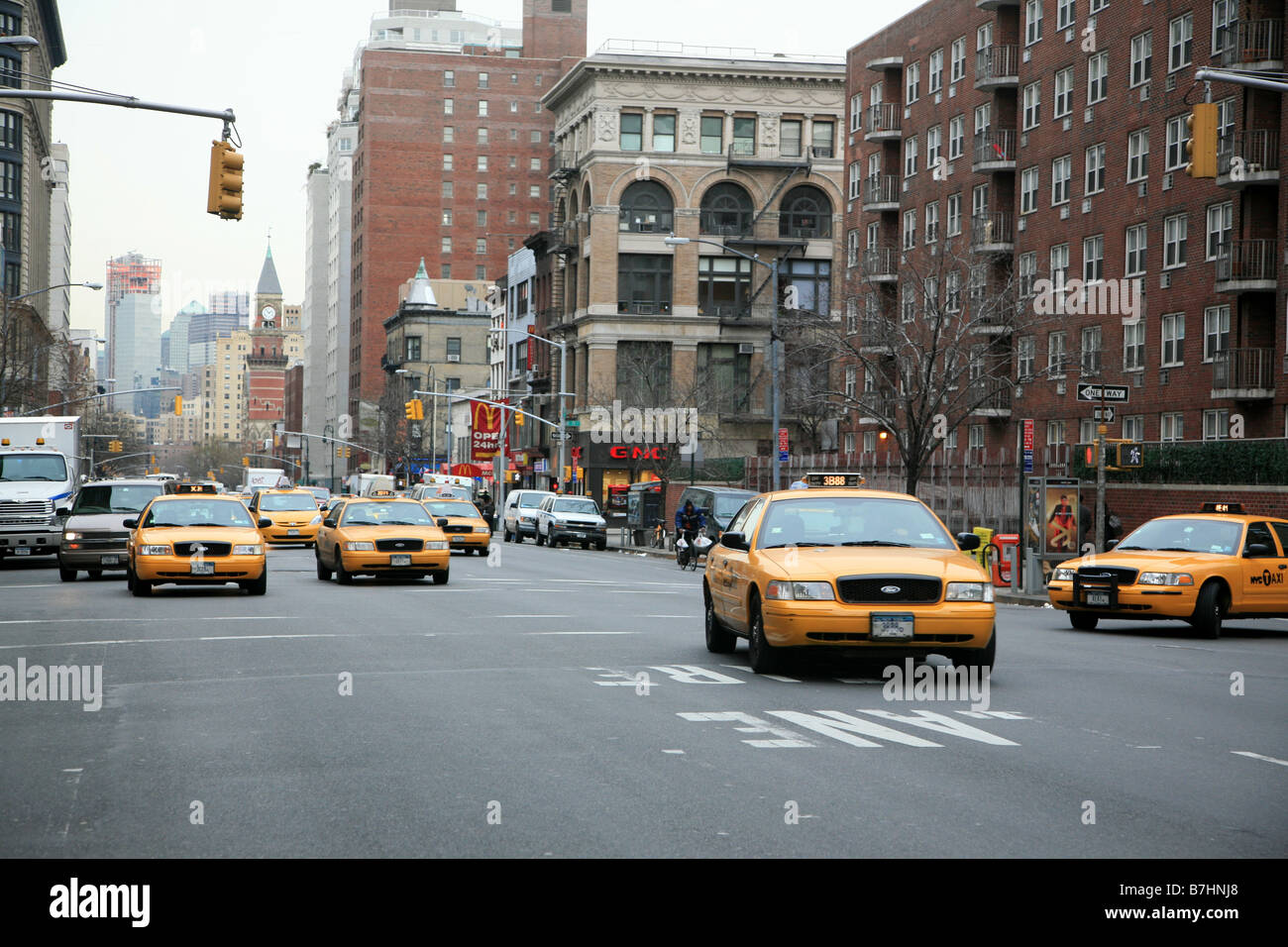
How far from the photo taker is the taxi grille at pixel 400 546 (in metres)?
28.1

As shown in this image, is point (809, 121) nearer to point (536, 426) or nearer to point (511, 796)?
point (536, 426)

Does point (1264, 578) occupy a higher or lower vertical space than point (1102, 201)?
lower

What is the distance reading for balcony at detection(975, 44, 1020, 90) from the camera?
5684 centimetres

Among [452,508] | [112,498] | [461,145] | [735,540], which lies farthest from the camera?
[461,145]

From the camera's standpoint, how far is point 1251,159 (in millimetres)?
43344

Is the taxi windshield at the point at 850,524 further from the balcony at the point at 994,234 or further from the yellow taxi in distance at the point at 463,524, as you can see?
the balcony at the point at 994,234

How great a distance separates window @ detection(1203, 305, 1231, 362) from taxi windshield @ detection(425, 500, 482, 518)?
2121 centimetres

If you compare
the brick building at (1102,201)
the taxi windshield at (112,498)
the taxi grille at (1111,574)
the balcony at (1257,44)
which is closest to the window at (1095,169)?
the brick building at (1102,201)

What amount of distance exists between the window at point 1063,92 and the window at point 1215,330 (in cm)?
1038

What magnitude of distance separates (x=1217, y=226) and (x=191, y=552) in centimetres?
3218

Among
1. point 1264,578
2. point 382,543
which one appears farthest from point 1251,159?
point 382,543

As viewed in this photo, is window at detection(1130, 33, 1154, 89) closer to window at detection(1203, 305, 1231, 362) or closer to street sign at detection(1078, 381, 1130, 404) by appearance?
window at detection(1203, 305, 1231, 362)

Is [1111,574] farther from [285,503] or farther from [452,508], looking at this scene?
[285,503]

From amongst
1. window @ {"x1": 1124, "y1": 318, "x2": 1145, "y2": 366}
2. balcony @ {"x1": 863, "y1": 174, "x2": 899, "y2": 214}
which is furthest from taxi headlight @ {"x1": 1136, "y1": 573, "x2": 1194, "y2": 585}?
balcony @ {"x1": 863, "y1": 174, "x2": 899, "y2": 214}
